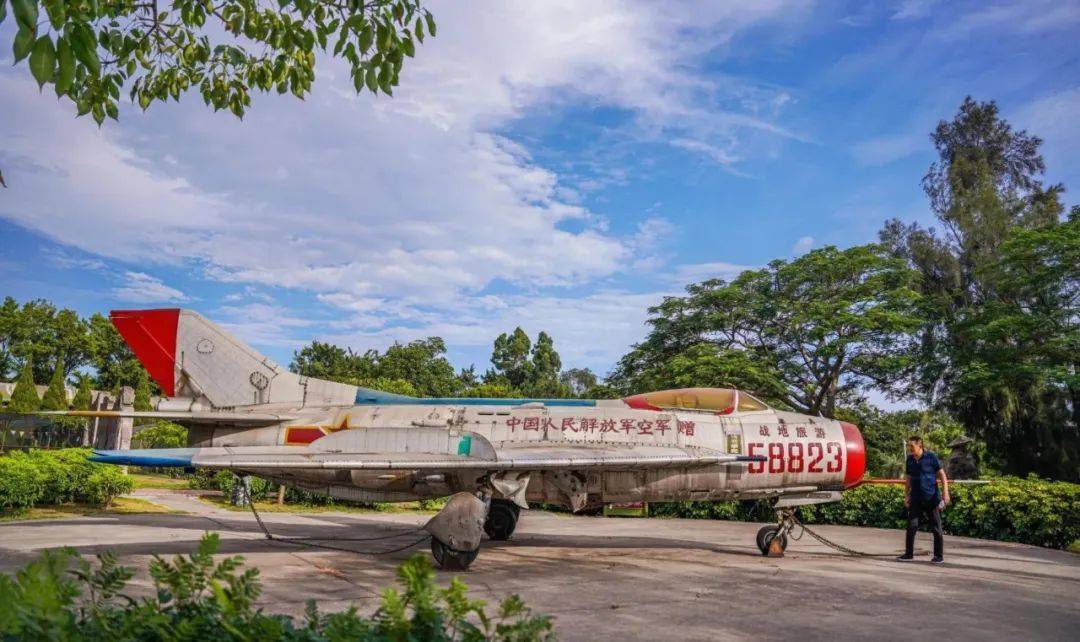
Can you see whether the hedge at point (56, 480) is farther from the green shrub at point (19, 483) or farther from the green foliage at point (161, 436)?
the green foliage at point (161, 436)

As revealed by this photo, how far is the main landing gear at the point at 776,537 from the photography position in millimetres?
11797

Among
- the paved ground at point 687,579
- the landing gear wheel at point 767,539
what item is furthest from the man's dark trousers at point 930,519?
the landing gear wheel at point 767,539

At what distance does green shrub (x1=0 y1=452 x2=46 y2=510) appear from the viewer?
14.4 metres

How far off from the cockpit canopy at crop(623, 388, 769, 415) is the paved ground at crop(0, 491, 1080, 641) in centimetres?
251

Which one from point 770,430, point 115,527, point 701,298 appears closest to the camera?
point 770,430

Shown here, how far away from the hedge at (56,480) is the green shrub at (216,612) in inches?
585

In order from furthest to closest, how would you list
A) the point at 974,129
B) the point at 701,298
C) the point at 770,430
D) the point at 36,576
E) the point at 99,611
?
the point at 974,129
the point at 701,298
the point at 770,430
the point at 99,611
the point at 36,576

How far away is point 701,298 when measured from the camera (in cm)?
2930

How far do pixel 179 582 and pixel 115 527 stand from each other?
1266 centimetres

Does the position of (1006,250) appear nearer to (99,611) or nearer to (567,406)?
(567,406)

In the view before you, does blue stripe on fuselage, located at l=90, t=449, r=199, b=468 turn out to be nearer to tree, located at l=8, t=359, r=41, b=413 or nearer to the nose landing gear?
the nose landing gear

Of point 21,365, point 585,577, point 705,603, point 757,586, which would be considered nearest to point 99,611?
point 705,603

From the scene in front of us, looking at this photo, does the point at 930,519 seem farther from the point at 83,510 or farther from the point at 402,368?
the point at 402,368

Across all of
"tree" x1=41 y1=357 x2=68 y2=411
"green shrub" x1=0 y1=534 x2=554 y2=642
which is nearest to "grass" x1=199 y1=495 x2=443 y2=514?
"green shrub" x1=0 y1=534 x2=554 y2=642
